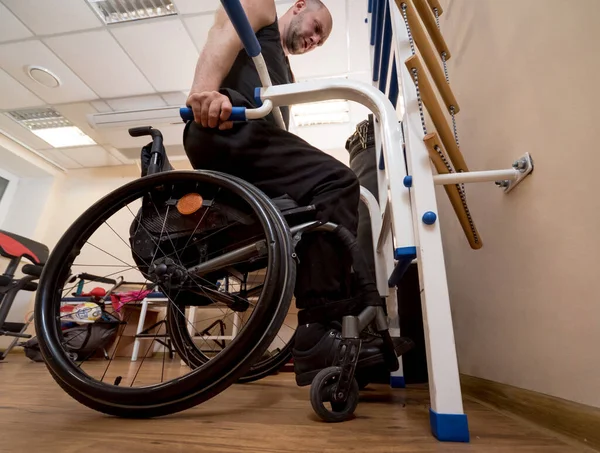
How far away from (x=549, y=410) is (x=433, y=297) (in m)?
Answer: 0.26

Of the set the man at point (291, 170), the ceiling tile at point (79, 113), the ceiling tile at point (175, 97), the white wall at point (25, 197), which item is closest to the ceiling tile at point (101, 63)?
the ceiling tile at point (175, 97)

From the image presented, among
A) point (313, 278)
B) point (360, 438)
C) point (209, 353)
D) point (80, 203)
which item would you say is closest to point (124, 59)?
point (80, 203)

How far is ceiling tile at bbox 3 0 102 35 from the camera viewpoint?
6.83ft

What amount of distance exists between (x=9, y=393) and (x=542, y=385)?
1147 mm

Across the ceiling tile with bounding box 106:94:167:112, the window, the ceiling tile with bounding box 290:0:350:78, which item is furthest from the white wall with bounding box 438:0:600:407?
the window

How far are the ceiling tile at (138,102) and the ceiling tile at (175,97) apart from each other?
0.04 metres

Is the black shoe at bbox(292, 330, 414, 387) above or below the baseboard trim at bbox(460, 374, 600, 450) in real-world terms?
above

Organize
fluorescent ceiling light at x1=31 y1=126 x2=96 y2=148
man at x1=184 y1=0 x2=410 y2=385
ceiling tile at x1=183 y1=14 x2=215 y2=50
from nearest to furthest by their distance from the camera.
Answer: man at x1=184 y1=0 x2=410 y2=385, ceiling tile at x1=183 y1=14 x2=215 y2=50, fluorescent ceiling light at x1=31 y1=126 x2=96 y2=148

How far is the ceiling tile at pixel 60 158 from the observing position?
12.1 feet

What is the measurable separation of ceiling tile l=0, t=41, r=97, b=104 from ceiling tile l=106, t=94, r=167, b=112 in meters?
0.17

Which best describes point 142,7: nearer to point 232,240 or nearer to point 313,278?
point 232,240

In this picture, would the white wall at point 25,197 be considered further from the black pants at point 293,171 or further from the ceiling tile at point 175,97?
the black pants at point 293,171

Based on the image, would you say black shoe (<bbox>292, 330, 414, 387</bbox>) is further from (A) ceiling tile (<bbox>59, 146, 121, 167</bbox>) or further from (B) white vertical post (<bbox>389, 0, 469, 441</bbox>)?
(A) ceiling tile (<bbox>59, 146, 121, 167</bbox>)

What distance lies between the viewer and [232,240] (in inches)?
29.2
